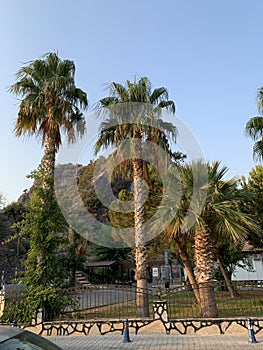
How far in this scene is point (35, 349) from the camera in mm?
2645

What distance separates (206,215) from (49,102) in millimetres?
7527

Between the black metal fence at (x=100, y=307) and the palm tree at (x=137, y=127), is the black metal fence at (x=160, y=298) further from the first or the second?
the palm tree at (x=137, y=127)

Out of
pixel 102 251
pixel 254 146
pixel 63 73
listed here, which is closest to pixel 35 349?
pixel 63 73

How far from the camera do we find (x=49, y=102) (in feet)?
40.4

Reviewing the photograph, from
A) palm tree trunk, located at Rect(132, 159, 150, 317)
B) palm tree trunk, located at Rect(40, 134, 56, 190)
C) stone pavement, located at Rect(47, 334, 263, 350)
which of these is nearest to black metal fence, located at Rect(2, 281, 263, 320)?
palm tree trunk, located at Rect(132, 159, 150, 317)

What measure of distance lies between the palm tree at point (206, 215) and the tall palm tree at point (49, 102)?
200 inches

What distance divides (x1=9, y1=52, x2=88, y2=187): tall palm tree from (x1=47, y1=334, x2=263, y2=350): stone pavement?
20.4 feet

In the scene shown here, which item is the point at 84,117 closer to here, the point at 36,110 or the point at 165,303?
the point at 36,110

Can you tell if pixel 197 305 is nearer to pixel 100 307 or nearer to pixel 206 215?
pixel 206 215

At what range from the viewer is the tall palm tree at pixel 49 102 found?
12.1 metres

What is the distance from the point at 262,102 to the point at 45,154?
10276mm

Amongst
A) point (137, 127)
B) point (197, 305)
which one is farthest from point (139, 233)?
point (137, 127)

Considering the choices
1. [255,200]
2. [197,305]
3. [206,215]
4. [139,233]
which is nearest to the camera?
[206,215]

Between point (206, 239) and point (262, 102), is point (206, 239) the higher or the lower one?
the lower one
